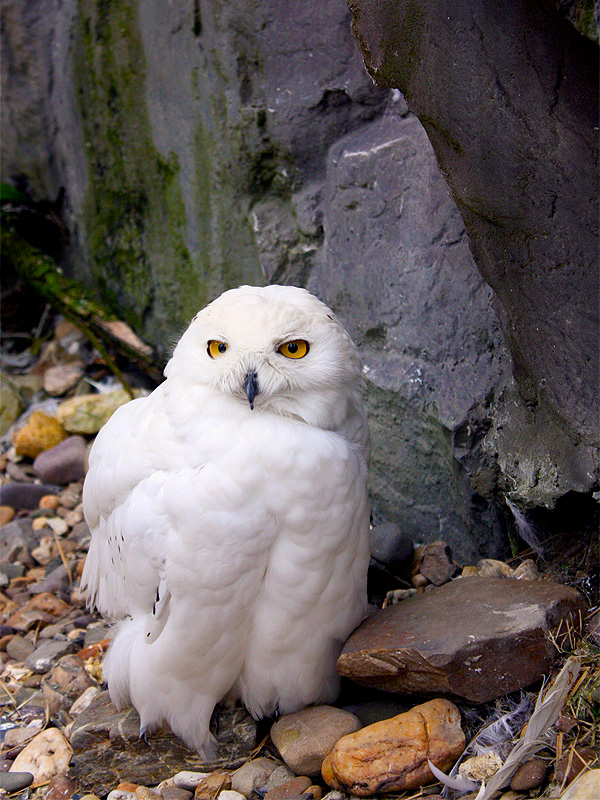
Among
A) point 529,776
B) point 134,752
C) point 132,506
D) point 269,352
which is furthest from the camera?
point 134,752

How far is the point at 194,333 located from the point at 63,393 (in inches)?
124

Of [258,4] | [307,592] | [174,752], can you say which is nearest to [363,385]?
[307,592]

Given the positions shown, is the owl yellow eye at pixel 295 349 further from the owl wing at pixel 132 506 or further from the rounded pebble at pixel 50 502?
the rounded pebble at pixel 50 502

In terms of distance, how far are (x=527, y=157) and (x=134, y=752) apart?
7.08 ft

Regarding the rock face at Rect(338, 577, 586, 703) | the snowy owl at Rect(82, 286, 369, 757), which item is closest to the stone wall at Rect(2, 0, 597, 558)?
the rock face at Rect(338, 577, 586, 703)

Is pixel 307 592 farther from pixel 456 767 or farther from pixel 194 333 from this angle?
pixel 194 333

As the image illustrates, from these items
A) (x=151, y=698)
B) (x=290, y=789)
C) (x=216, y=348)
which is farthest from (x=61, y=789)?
(x=216, y=348)

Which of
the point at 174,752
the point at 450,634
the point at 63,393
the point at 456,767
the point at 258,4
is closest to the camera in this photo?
the point at 456,767

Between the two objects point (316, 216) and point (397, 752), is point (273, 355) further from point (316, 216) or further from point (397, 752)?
point (316, 216)

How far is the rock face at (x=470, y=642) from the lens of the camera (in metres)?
2.15

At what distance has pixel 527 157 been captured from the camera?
209cm

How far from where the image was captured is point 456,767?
A: 2072mm

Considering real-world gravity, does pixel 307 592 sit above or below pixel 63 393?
above

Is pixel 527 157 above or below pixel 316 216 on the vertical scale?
above
